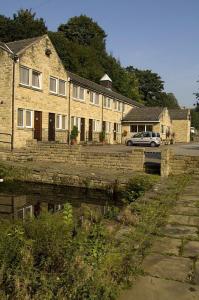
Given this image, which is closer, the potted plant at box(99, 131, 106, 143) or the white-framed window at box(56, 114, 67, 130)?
the white-framed window at box(56, 114, 67, 130)

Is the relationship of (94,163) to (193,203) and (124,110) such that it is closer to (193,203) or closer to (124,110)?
(193,203)

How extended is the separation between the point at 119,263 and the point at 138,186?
9172 millimetres

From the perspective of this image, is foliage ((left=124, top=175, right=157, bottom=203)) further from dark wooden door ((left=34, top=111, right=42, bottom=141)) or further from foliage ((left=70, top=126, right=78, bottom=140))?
foliage ((left=70, top=126, right=78, bottom=140))

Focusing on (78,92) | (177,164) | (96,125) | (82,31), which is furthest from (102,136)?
(82,31)

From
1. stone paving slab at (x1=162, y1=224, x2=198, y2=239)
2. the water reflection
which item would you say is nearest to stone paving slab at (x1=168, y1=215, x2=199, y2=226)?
stone paving slab at (x1=162, y1=224, x2=198, y2=239)

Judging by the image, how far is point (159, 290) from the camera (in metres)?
4.14

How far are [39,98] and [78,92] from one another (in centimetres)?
719

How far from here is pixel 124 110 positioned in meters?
47.5

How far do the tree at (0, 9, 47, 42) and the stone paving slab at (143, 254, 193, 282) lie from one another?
5214 cm

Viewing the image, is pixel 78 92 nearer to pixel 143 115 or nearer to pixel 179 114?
pixel 143 115

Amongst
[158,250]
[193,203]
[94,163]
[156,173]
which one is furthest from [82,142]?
[158,250]

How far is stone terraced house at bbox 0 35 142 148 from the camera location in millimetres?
23078

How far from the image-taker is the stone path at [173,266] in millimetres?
4070

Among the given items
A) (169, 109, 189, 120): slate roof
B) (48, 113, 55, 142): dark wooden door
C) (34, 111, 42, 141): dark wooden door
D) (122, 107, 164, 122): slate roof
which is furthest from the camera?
(169, 109, 189, 120): slate roof
